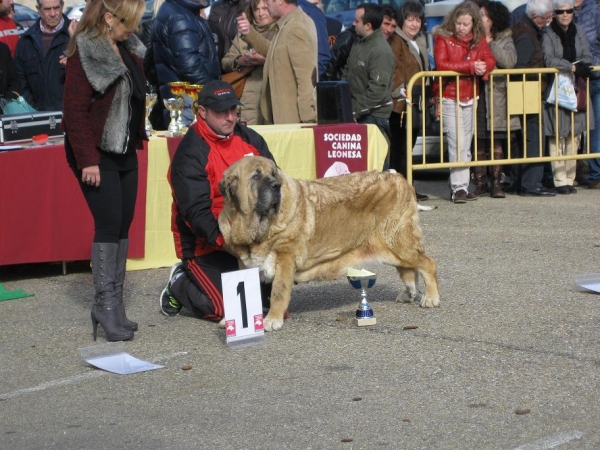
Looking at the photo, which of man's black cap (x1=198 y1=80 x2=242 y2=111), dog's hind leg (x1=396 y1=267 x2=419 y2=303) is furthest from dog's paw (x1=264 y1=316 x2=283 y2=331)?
man's black cap (x1=198 y1=80 x2=242 y2=111)

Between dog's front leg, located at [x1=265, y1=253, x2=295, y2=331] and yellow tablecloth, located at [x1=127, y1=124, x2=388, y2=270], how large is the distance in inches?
94.6

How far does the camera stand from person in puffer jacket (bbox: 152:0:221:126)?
32.6ft

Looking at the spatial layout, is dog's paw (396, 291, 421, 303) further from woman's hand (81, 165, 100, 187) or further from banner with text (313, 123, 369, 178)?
banner with text (313, 123, 369, 178)

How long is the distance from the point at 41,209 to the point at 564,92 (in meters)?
6.34

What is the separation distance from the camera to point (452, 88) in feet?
38.1

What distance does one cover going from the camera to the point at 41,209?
26.8 feet

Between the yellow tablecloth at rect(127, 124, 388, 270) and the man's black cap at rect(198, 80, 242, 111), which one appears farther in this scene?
the yellow tablecloth at rect(127, 124, 388, 270)

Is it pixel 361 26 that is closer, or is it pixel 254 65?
pixel 254 65

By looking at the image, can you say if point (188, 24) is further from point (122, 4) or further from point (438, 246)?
point (122, 4)

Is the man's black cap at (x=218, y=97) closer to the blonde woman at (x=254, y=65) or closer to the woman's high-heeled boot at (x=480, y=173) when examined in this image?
the blonde woman at (x=254, y=65)

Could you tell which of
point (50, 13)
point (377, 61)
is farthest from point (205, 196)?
point (377, 61)

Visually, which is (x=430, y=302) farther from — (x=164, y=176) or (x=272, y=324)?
(x=164, y=176)

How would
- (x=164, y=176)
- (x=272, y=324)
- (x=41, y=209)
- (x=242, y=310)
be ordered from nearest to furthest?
1. (x=242, y=310)
2. (x=272, y=324)
3. (x=41, y=209)
4. (x=164, y=176)

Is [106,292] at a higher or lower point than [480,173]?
lower
